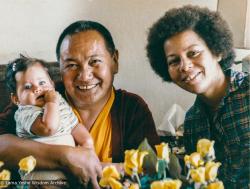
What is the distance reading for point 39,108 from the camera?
78 cm

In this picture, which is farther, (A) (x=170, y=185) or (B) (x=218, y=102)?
(B) (x=218, y=102)

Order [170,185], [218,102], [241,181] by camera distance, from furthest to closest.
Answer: [218,102]
[241,181]
[170,185]

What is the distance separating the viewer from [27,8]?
2.70 ft

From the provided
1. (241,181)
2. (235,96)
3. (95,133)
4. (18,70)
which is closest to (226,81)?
(235,96)

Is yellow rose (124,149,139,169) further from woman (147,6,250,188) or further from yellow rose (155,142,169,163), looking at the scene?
woman (147,6,250,188)

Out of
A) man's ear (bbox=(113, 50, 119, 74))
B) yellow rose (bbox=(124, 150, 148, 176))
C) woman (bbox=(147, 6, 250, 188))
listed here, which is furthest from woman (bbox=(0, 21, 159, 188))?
yellow rose (bbox=(124, 150, 148, 176))

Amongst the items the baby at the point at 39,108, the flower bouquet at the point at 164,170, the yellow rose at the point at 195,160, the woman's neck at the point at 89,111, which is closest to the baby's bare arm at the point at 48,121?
the baby at the point at 39,108

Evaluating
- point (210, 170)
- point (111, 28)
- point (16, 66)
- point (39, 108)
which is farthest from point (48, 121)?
point (210, 170)

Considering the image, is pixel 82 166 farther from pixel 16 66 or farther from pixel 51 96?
pixel 16 66

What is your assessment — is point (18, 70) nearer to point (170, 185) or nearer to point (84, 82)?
point (84, 82)

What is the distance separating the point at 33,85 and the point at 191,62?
1.22 feet

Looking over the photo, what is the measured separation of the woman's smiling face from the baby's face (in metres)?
0.30

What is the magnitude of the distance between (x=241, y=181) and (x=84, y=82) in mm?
435

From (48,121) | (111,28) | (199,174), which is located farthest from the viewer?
(111,28)
